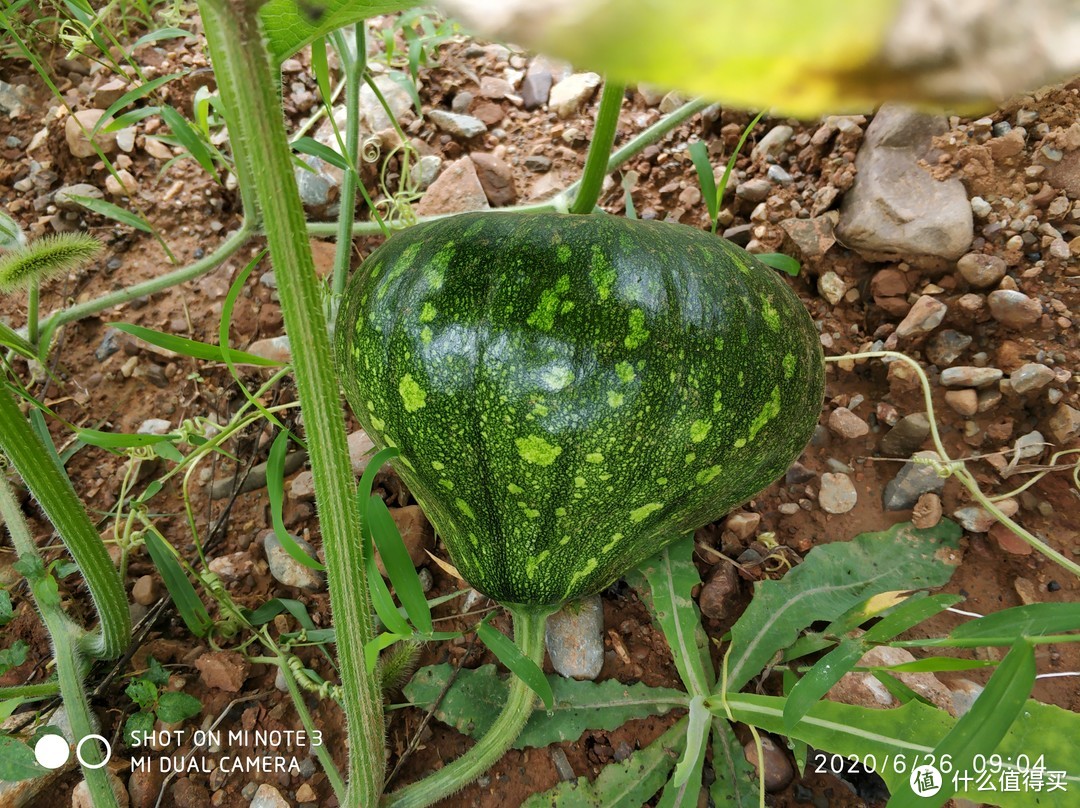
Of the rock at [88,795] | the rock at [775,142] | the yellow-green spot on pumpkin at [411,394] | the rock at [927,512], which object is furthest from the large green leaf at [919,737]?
the rock at [775,142]

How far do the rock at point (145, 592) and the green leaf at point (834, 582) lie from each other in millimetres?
1378

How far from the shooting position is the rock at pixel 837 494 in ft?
5.48

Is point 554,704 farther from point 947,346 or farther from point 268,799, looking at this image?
point 947,346

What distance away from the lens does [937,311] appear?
1.71 meters

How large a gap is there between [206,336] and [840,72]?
203cm

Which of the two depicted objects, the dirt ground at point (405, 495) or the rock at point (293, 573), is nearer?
the dirt ground at point (405, 495)

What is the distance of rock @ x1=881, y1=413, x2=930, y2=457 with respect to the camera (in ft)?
5.50

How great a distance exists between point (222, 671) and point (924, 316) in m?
1.94

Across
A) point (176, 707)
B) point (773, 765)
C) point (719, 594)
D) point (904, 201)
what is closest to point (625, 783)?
point (773, 765)

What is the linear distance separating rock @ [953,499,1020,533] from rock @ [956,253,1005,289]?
572mm

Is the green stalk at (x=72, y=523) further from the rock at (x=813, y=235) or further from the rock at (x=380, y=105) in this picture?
the rock at (x=813, y=235)

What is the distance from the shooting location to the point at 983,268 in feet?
5.54

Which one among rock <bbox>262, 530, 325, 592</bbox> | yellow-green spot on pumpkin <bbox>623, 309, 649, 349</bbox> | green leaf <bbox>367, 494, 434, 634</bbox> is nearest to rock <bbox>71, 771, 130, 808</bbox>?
rock <bbox>262, 530, 325, 592</bbox>

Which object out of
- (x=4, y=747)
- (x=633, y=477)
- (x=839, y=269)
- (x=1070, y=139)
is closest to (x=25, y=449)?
(x=4, y=747)
